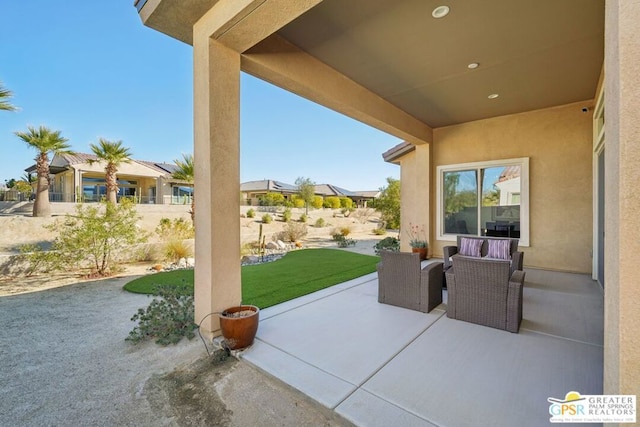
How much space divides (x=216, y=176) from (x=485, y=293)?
3.66 metres

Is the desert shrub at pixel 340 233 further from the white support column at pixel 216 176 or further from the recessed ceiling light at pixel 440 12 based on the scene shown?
A: the recessed ceiling light at pixel 440 12

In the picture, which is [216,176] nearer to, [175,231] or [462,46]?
[462,46]

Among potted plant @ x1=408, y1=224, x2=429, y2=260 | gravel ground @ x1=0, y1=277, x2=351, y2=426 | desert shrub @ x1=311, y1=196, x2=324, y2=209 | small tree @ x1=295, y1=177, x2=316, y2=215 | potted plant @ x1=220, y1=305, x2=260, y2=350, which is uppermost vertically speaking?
small tree @ x1=295, y1=177, x2=316, y2=215

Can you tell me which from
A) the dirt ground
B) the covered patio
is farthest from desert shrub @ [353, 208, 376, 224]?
the covered patio

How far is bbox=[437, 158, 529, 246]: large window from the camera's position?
709 centimetres

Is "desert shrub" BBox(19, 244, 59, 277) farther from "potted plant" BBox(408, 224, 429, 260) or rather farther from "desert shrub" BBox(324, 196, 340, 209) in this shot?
"desert shrub" BBox(324, 196, 340, 209)

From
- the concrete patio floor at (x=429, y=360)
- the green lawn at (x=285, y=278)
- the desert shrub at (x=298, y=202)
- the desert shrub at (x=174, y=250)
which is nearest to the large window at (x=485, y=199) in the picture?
the green lawn at (x=285, y=278)

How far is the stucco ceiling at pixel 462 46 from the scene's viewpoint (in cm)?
341

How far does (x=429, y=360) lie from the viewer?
2.71 meters

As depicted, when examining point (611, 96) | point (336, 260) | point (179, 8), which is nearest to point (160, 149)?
point (336, 260)

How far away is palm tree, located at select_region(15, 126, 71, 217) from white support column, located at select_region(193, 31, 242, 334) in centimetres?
1430

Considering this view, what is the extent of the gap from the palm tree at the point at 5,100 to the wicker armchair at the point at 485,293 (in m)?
11.4

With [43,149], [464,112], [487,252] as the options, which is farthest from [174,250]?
[43,149]

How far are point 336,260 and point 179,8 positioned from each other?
650 cm
